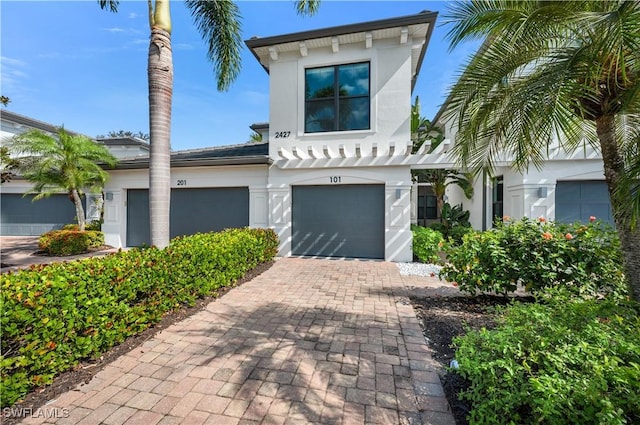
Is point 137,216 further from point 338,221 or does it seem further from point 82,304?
point 82,304

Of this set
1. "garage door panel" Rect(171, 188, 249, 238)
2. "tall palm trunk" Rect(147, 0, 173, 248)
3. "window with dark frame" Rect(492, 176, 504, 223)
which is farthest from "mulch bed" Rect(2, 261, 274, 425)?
"window with dark frame" Rect(492, 176, 504, 223)

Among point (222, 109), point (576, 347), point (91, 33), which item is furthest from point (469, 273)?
point (222, 109)

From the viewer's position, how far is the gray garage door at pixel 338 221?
30.0 ft

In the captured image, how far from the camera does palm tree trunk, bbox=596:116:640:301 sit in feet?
10.7

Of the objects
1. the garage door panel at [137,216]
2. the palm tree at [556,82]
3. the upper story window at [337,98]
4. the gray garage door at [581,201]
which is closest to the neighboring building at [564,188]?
the gray garage door at [581,201]

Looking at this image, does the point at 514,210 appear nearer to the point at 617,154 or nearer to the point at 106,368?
the point at 617,154

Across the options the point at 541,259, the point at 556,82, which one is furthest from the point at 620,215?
the point at 556,82

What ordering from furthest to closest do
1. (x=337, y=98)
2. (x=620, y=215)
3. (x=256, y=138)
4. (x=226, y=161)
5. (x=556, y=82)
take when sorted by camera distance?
1. (x=256, y=138)
2. (x=226, y=161)
3. (x=337, y=98)
4. (x=620, y=215)
5. (x=556, y=82)

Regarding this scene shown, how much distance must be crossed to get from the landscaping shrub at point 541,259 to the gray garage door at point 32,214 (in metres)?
16.9

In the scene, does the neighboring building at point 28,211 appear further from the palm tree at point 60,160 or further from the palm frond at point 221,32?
the palm frond at point 221,32

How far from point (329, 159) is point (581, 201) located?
8.31 m

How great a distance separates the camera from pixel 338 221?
30.8ft

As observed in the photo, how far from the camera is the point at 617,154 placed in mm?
3406

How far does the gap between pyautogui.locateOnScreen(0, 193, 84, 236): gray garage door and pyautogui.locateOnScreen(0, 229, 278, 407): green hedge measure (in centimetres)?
1280
